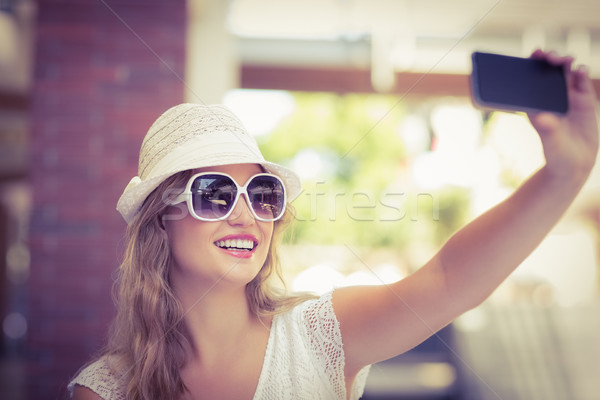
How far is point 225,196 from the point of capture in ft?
4.93

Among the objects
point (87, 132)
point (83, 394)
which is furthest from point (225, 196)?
point (87, 132)

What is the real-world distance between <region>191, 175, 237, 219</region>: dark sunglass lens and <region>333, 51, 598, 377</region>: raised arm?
1.55 ft

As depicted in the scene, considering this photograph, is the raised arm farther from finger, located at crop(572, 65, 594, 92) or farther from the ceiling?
the ceiling

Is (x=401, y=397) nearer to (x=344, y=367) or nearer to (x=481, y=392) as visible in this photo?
(x=481, y=392)

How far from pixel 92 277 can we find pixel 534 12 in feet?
16.2

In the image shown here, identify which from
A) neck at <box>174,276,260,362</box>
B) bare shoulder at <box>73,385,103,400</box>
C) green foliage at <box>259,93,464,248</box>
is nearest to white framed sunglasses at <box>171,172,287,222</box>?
neck at <box>174,276,260,362</box>

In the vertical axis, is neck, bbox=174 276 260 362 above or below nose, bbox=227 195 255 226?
below

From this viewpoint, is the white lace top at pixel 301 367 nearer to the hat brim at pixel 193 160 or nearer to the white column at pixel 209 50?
the hat brim at pixel 193 160

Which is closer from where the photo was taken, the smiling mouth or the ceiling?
the smiling mouth

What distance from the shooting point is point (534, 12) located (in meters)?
5.27

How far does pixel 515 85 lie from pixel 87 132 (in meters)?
3.47

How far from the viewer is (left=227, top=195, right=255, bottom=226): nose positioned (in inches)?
59.0

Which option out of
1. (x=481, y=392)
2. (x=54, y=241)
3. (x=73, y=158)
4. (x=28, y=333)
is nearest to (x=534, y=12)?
(x=481, y=392)

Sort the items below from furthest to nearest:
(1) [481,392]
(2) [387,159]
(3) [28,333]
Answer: (2) [387,159]
(1) [481,392]
(3) [28,333]
